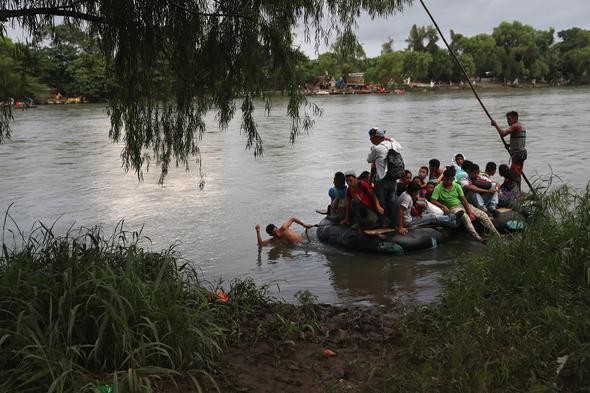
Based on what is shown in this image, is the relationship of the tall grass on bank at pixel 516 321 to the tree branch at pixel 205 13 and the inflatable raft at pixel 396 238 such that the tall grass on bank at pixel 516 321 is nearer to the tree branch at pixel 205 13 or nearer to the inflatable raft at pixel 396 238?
the tree branch at pixel 205 13

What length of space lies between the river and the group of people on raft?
18.1 inches

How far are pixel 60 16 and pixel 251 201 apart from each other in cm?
1139

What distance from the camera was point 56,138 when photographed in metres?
35.9

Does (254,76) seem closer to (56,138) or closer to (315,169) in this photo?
(315,169)

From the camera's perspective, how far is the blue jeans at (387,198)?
965cm

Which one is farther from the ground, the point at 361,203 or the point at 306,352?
the point at 361,203

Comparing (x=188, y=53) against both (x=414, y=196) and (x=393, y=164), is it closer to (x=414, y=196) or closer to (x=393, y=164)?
(x=393, y=164)

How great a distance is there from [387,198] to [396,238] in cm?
63

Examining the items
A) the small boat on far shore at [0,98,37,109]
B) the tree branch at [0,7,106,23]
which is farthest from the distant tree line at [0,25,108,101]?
the tree branch at [0,7,106,23]

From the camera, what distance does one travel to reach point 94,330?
161 inches

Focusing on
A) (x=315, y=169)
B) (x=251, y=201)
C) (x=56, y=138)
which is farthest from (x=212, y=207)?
(x=56, y=138)

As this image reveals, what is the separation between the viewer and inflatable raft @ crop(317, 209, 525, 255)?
9.90 metres

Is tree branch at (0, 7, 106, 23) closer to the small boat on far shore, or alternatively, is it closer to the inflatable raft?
the small boat on far shore

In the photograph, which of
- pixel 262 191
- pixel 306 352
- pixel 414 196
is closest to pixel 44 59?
pixel 306 352
